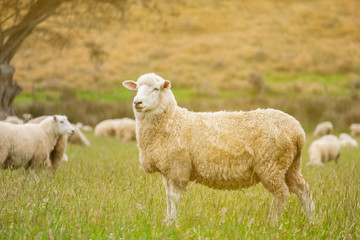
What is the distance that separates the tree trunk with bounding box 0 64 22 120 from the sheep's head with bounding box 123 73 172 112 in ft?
29.4

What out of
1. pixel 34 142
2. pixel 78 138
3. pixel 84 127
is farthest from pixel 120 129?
pixel 34 142

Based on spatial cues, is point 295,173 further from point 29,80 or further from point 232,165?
point 29,80

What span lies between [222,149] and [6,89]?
10479 mm

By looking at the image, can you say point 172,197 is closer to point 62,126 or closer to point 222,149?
point 222,149

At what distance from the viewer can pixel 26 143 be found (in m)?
6.88

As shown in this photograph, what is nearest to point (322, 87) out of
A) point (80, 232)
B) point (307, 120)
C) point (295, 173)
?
point (307, 120)

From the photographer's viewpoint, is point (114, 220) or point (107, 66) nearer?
point (114, 220)

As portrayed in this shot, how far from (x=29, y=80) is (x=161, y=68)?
13674 millimetres

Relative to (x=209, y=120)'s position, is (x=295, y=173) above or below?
below

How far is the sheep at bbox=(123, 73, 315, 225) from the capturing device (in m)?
4.33

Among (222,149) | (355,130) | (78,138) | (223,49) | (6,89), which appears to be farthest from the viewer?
(223,49)

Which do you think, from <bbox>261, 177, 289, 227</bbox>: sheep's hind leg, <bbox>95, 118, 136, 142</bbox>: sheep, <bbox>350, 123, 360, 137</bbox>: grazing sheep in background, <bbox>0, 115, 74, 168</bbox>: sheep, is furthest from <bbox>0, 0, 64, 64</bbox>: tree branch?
<bbox>350, 123, 360, 137</bbox>: grazing sheep in background

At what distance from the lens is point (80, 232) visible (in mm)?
3340

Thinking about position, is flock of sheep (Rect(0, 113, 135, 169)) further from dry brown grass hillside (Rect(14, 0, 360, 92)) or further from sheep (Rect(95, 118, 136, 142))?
dry brown grass hillside (Rect(14, 0, 360, 92))
